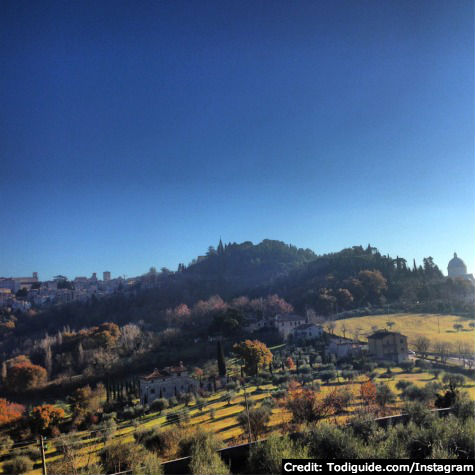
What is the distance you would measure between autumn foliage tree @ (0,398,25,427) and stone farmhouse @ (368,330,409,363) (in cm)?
1494

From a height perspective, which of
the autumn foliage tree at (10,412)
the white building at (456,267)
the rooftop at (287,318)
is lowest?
the autumn foliage tree at (10,412)

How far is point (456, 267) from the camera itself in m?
40.0

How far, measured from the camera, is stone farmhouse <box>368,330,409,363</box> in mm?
16750

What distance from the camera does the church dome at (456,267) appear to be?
39688 millimetres

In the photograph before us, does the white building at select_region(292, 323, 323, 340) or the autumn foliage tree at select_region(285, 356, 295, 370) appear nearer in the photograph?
the autumn foliage tree at select_region(285, 356, 295, 370)

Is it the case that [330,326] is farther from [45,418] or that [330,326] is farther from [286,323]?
[45,418]

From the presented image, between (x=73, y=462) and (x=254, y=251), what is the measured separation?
3236 cm

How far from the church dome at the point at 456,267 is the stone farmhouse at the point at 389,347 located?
26.9m

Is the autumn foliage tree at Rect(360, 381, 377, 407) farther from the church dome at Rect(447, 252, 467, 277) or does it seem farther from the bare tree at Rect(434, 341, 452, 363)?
the church dome at Rect(447, 252, 467, 277)

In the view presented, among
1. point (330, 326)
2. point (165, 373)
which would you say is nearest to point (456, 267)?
point (330, 326)

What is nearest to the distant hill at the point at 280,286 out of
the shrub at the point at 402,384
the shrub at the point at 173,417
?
the shrub at the point at 402,384

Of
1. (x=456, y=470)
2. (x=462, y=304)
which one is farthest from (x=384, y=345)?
(x=456, y=470)

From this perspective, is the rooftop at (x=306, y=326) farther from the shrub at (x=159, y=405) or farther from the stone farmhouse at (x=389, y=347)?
the shrub at (x=159, y=405)

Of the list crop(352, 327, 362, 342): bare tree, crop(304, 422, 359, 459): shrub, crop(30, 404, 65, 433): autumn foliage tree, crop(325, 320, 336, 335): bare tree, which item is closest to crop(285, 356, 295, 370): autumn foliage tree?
crop(352, 327, 362, 342): bare tree
